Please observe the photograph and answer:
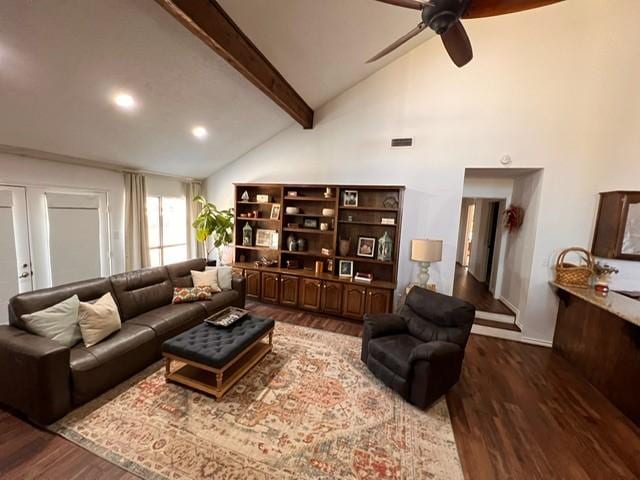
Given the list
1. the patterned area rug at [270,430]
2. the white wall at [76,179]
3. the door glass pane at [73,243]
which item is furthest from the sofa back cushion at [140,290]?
the white wall at [76,179]

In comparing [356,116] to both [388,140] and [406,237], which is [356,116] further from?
[406,237]

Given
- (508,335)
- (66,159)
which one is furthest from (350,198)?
(66,159)

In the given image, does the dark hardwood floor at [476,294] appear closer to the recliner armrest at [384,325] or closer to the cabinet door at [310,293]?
the recliner armrest at [384,325]

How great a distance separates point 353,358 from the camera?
3.14 metres

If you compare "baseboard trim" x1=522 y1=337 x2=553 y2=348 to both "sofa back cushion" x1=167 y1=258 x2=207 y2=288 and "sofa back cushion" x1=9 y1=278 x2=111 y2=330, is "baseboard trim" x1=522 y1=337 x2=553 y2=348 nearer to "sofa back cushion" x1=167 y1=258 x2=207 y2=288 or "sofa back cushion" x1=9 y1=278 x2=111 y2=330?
"sofa back cushion" x1=167 y1=258 x2=207 y2=288

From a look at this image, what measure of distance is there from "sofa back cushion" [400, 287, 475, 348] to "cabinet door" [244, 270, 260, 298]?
259 centimetres

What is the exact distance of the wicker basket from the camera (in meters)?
3.35

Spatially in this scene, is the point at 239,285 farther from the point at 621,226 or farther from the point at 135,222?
the point at 621,226

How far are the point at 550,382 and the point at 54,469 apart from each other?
4439 mm

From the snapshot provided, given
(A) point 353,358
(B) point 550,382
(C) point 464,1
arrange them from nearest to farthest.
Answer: (C) point 464,1 < (B) point 550,382 < (A) point 353,358

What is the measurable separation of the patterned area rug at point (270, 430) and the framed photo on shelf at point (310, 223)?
2.50 metres

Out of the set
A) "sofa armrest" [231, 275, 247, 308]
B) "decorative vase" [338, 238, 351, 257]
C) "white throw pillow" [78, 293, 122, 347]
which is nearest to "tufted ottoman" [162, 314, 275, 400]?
"white throw pillow" [78, 293, 122, 347]

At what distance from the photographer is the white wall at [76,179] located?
3143 mm

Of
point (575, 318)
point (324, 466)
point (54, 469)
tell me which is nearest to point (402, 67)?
point (575, 318)
